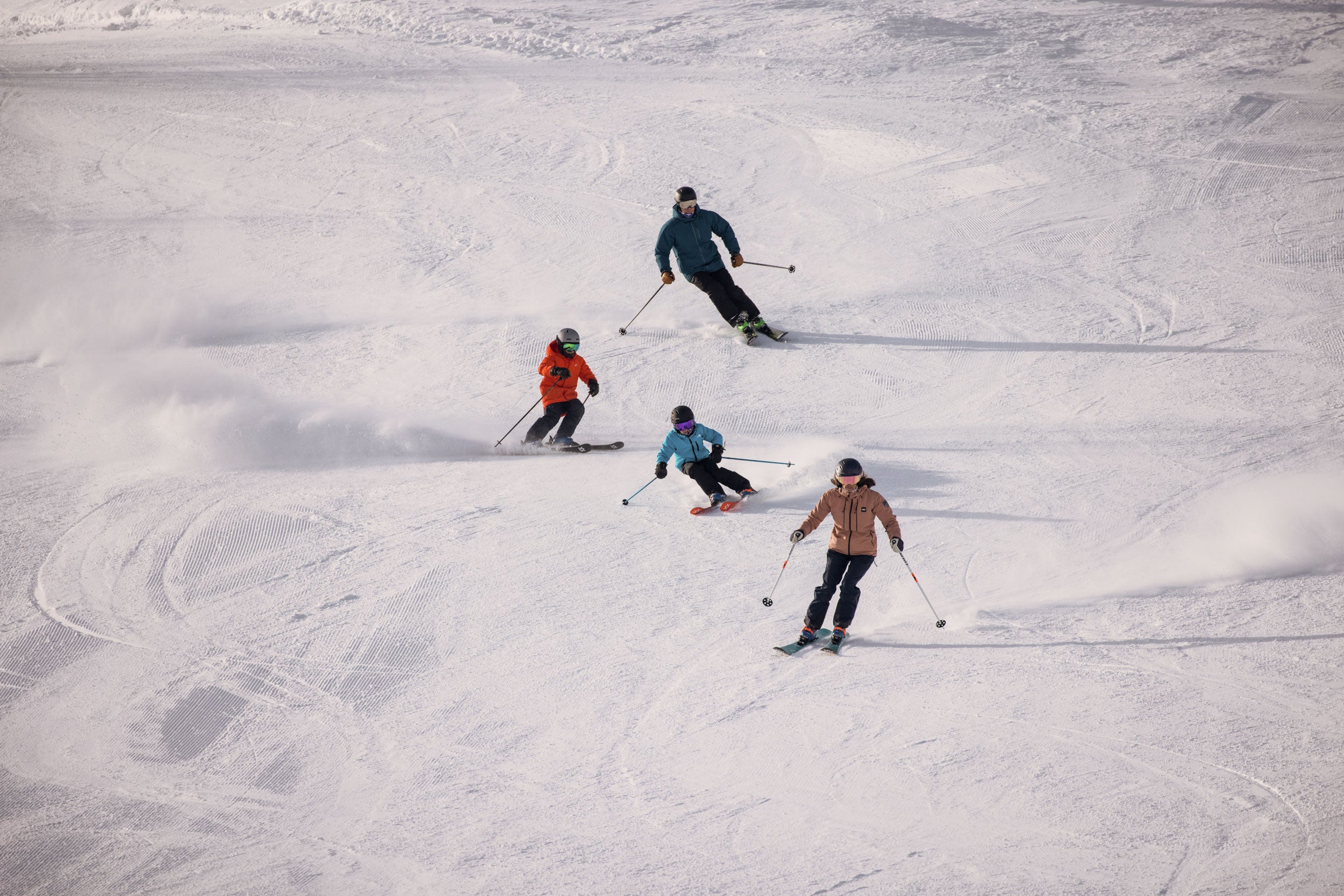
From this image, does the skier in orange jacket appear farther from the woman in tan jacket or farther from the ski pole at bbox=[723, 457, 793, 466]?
the woman in tan jacket

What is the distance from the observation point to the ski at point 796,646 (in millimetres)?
5438

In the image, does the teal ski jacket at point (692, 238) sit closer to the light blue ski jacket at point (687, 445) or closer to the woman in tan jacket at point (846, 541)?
the light blue ski jacket at point (687, 445)

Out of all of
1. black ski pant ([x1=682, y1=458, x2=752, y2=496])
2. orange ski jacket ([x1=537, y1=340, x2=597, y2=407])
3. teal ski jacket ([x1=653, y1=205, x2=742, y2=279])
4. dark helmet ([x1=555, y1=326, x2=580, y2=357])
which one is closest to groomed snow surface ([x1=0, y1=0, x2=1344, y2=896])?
black ski pant ([x1=682, y1=458, x2=752, y2=496])

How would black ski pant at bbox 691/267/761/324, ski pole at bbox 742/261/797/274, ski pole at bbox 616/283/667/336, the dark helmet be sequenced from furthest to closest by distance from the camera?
ski pole at bbox 742/261/797/274
ski pole at bbox 616/283/667/336
black ski pant at bbox 691/267/761/324
the dark helmet

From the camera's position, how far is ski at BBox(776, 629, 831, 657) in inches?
214

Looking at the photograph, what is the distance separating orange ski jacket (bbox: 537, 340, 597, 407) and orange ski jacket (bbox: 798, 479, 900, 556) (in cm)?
320

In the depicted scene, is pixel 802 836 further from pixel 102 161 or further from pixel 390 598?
pixel 102 161

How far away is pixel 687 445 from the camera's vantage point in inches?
277

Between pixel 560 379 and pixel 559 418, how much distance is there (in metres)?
0.36

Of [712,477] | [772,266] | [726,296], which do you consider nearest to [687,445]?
[712,477]

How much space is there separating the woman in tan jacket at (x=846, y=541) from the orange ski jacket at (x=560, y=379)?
3177 millimetres

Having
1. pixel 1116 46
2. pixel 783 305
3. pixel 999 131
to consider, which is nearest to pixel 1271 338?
pixel 783 305

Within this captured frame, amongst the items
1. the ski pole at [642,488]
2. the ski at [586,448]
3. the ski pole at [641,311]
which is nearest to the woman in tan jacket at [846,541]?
the ski pole at [642,488]

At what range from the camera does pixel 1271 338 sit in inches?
350
